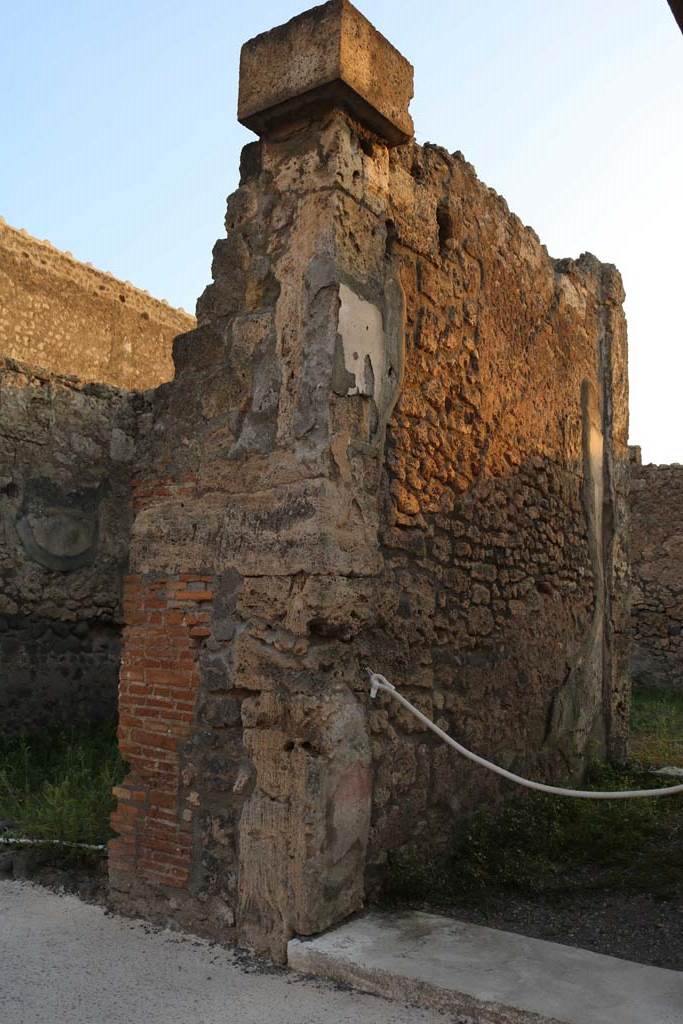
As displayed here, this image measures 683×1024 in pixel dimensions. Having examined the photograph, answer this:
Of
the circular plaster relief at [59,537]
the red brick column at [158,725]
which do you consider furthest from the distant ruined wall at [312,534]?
the circular plaster relief at [59,537]

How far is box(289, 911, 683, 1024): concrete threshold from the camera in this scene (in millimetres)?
2533

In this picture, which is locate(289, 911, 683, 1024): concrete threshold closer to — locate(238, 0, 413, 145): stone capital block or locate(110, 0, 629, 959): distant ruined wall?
locate(110, 0, 629, 959): distant ruined wall

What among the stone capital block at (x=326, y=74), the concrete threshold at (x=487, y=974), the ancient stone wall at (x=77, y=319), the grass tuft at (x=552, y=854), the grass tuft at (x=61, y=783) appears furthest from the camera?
the ancient stone wall at (x=77, y=319)

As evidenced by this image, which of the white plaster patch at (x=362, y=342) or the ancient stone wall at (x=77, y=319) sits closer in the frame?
the white plaster patch at (x=362, y=342)

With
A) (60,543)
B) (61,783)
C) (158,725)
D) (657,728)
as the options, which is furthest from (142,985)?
(657,728)

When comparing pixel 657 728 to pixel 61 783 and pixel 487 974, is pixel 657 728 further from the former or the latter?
pixel 487 974

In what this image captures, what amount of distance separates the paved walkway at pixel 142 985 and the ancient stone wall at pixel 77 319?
1081 centimetres

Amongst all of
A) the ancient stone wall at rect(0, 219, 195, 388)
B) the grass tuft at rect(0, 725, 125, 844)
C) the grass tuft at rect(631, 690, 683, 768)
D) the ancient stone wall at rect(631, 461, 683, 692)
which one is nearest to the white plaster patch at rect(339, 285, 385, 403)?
the grass tuft at rect(0, 725, 125, 844)

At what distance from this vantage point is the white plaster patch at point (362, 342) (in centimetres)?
331

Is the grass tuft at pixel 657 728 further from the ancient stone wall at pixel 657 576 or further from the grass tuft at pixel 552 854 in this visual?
the grass tuft at pixel 552 854

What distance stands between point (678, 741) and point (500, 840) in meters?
3.49

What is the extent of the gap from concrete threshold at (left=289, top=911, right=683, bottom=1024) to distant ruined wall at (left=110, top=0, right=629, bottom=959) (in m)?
0.17

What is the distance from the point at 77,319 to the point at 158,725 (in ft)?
37.8

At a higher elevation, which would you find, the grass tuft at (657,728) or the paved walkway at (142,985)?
the grass tuft at (657,728)
